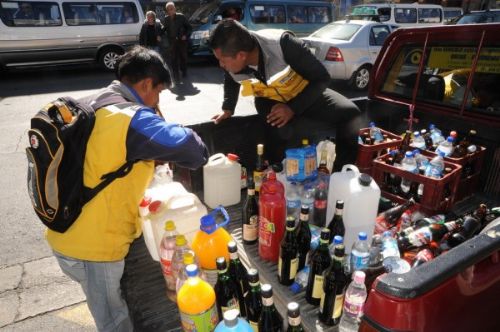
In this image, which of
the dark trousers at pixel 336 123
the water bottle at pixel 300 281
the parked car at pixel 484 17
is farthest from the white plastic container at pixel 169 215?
the parked car at pixel 484 17

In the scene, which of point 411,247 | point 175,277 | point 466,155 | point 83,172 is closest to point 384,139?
point 466,155

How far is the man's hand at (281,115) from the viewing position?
2.79m

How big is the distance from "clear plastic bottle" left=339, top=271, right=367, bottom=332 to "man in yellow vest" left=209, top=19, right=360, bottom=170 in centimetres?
155

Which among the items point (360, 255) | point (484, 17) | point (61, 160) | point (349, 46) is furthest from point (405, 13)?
point (61, 160)

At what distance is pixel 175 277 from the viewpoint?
1.85 metres

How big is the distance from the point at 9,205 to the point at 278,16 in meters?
11.8

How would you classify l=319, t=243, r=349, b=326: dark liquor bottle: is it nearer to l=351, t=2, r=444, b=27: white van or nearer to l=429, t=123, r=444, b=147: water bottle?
l=429, t=123, r=444, b=147: water bottle

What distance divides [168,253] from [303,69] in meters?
1.86

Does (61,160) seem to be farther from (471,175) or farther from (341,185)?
(471,175)

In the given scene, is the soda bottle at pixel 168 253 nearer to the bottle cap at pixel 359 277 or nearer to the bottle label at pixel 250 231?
the bottle label at pixel 250 231

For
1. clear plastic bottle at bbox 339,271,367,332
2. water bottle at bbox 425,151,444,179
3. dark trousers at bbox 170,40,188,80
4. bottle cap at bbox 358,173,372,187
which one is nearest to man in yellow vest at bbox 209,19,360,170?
water bottle at bbox 425,151,444,179

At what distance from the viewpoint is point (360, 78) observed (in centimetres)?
991

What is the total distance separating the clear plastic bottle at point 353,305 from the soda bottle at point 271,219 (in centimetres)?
55

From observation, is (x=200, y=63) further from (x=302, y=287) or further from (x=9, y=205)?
(x=302, y=287)
